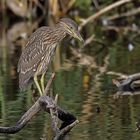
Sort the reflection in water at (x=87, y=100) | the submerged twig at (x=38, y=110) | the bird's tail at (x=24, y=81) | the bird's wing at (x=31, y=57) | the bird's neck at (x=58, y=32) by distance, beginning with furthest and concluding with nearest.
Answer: the bird's neck at (x=58, y=32)
the bird's wing at (x=31, y=57)
the bird's tail at (x=24, y=81)
the reflection in water at (x=87, y=100)
the submerged twig at (x=38, y=110)

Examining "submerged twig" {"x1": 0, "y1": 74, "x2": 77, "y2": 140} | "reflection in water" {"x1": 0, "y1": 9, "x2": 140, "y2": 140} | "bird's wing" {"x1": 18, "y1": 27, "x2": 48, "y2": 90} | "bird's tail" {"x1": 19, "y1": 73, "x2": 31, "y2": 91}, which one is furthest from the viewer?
"bird's wing" {"x1": 18, "y1": 27, "x2": 48, "y2": 90}

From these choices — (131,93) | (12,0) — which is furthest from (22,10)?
(131,93)

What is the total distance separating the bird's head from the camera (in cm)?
941

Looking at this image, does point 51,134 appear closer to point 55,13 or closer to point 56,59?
point 56,59

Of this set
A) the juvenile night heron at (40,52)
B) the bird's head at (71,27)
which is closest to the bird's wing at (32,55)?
the juvenile night heron at (40,52)

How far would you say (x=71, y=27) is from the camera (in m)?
9.49

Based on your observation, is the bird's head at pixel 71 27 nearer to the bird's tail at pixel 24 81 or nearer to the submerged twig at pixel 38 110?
the bird's tail at pixel 24 81

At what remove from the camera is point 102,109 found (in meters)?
10.1

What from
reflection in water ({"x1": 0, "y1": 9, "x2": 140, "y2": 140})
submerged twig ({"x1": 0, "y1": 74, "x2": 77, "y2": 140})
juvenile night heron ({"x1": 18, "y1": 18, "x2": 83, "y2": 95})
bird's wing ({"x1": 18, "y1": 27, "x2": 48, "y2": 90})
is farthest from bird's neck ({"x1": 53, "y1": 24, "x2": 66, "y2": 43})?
submerged twig ({"x1": 0, "y1": 74, "x2": 77, "y2": 140})

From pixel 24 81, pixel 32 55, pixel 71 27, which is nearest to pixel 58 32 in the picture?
pixel 71 27

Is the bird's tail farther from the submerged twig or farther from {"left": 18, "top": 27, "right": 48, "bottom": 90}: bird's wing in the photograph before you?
the submerged twig

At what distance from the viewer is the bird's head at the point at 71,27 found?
370 inches

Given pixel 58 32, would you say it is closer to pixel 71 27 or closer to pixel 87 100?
pixel 71 27

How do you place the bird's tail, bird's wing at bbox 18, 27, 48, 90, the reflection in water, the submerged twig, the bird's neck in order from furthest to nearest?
the bird's neck
bird's wing at bbox 18, 27, 48, 90
the bird's tail
the reflection in water
the submerged twig
